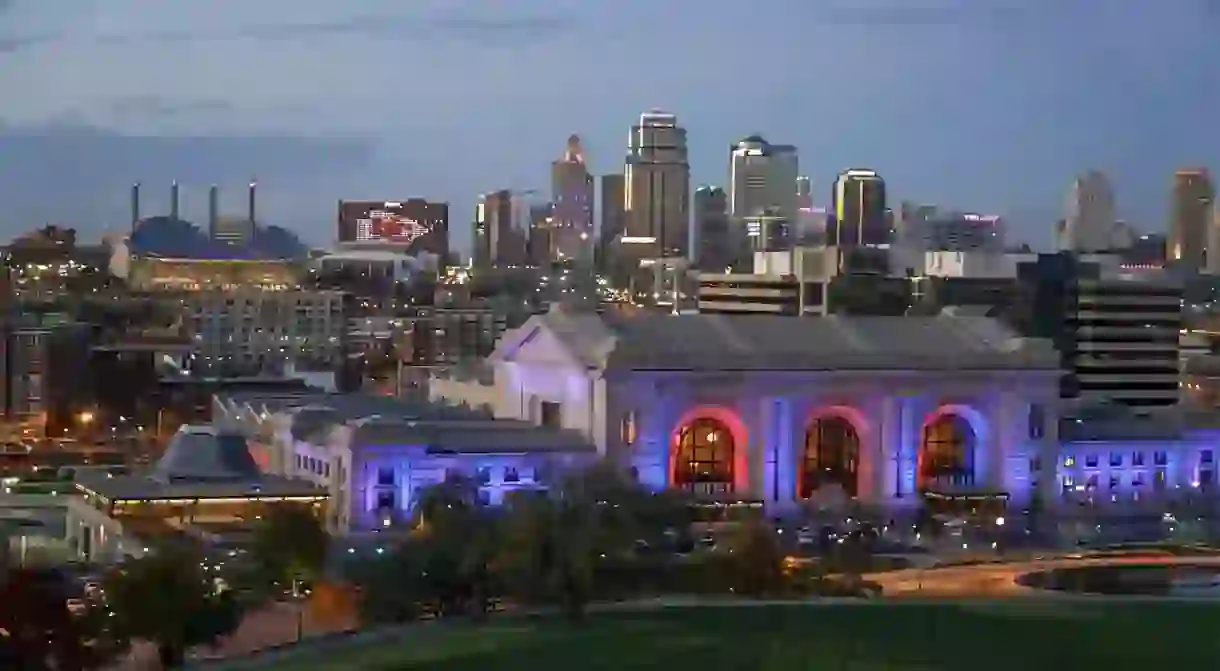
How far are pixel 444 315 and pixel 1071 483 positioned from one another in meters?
35.7

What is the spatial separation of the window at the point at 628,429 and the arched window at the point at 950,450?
5.71 metres

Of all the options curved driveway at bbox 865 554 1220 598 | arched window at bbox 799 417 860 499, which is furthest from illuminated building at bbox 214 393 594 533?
curved driveway at bbox 865 554 1220 598

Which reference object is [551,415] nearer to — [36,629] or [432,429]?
[432,429]

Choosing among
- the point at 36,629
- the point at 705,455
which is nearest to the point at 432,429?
the point at 705,455

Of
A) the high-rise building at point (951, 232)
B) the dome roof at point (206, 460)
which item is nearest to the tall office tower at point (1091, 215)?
the high-rise building at point (951, 232)

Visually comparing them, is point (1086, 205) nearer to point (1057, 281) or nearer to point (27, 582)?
point (1057, 281)

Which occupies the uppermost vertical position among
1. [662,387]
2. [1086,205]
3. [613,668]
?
[1086,205]

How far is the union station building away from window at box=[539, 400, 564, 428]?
0.04 meters

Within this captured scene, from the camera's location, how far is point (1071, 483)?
3628cm

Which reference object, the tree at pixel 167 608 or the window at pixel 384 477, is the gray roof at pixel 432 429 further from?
the tree at pixel 167 608

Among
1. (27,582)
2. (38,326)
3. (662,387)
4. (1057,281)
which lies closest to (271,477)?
(662,387)

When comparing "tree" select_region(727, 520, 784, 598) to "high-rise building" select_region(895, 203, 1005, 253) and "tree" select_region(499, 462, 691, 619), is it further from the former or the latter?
"high-rise building" select_region(895, 203, 1005, 253)

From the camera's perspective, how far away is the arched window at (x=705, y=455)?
33.7 metres

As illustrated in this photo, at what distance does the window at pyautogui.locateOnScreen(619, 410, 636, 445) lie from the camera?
32969 millimetres
